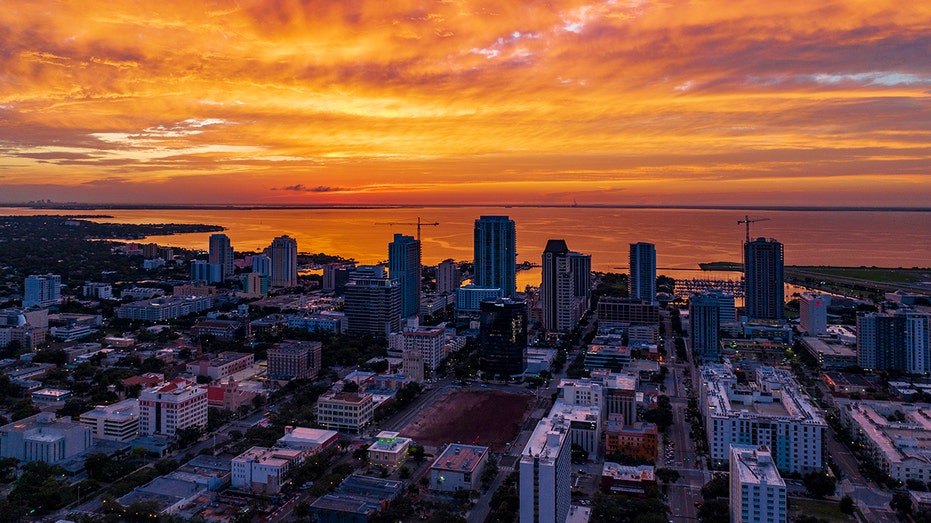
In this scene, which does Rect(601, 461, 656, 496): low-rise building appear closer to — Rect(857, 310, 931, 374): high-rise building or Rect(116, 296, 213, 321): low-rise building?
Rect(857, 310, 931, 374): high-rise building

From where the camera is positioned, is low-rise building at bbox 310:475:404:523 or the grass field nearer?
low-rise building at bbox 310:475:404:523

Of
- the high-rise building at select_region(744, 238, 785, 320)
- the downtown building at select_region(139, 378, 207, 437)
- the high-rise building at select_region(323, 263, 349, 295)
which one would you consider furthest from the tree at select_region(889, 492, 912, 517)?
the high-rise building at select_region(323, 263, 349, 295)

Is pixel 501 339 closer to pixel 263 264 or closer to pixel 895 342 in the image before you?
pixel 895 342

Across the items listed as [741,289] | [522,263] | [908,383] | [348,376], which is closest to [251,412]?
[348,376]

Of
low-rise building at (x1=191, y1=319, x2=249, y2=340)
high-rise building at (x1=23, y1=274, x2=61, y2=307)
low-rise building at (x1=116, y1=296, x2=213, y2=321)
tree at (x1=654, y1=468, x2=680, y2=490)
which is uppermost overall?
high-rise building at (x1=23, y1=274, x2=61, y2=307)

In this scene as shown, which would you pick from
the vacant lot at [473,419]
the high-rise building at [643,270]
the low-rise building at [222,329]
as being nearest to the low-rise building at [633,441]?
the vacant lot at [473,419]

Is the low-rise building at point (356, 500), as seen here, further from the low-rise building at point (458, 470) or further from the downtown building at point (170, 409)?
the downtown building at point (170, 409)

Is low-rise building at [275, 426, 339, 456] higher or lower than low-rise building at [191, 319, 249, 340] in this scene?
lower
